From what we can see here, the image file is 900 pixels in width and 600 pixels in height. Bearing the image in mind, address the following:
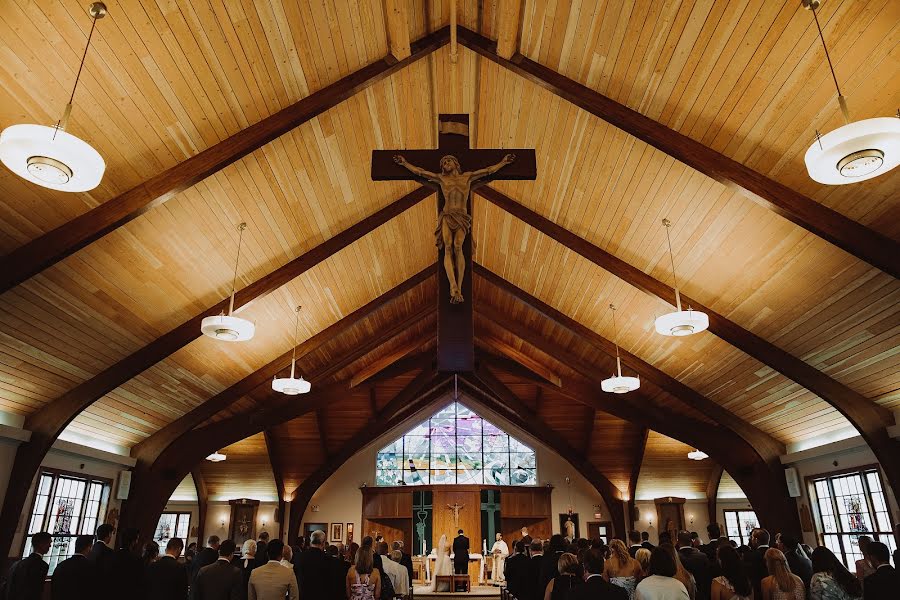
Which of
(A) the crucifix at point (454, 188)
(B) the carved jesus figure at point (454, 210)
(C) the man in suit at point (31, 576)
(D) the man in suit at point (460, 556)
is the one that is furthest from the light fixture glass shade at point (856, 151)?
(D) the man in suit at point (460, 556)

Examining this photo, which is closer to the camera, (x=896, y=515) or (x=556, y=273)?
(x=896, y=515)

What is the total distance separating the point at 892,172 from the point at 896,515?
18.4 ft

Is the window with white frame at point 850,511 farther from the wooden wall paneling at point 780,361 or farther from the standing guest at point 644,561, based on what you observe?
the standing guest at point 644,561

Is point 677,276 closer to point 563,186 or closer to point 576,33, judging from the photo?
point 563,186

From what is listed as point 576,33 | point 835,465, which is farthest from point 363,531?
point 576,33

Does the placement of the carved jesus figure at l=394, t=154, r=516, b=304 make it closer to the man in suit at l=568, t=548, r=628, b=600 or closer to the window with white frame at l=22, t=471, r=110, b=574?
the man in suit at l=568, t=548, r=628, b=600

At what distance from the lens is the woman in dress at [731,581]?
4230 mm

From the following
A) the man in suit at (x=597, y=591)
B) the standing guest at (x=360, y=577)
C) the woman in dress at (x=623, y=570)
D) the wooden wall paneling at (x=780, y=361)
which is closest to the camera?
the man in suit at (x=597, y=591)

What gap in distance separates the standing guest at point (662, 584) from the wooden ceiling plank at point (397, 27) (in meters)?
5.30

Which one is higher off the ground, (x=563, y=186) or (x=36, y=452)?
(x=563, y=186)

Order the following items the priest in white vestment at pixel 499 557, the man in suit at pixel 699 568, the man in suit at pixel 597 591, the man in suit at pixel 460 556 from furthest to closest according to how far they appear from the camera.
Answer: the priest in white vestment at pixel 499 557
the man in suit at pixel 460 556
the man in suit at pixel 699 568
the man in suit at pixel 597 591

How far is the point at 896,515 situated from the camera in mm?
8211

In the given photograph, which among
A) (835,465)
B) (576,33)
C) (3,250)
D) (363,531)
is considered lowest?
(363,531)

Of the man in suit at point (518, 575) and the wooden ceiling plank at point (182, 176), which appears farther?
the man in suit at point (518, 575)
